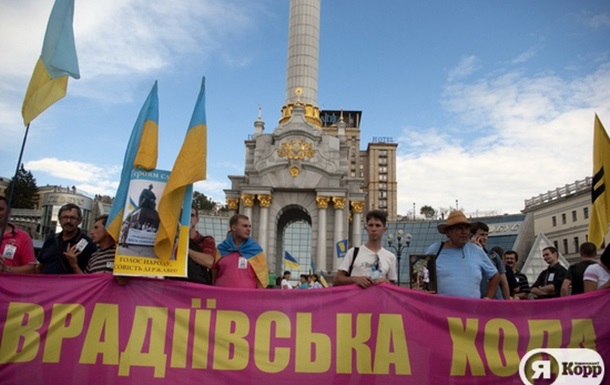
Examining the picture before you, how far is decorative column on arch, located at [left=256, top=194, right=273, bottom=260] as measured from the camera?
92.6 ft

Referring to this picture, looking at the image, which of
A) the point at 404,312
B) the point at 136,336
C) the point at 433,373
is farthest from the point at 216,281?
the point at 433,373

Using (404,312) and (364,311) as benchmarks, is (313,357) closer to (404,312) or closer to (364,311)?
(364,311)

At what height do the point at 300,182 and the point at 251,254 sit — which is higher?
the point at 300,182

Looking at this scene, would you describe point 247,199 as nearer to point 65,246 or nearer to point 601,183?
point 65,246

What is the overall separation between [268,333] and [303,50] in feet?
99.1

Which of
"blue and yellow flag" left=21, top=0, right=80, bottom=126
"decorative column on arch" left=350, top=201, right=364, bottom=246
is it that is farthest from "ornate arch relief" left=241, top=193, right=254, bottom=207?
"blue and yellow flag" left=21, top=0, right=80, bottom=126

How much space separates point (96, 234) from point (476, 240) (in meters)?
5.42

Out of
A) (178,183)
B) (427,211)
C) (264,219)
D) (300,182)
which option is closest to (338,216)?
(300,182)

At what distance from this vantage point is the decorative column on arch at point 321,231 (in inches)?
1097

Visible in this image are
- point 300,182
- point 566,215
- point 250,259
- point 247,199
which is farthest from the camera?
point 566,215

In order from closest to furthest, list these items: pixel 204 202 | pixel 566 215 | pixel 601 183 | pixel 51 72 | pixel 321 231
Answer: pixel 51 72 → pixel 601 183 → pixel 321 231 → pixel 566 215 → pixel 204 202

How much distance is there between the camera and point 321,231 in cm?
2827

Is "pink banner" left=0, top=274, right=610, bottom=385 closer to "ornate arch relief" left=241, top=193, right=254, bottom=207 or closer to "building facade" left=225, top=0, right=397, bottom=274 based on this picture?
"building facade" left=225, top=0, right=397, bottom=274

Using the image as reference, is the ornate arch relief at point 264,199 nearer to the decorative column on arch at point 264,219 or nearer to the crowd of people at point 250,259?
the decorative column on arch at point 264,219
